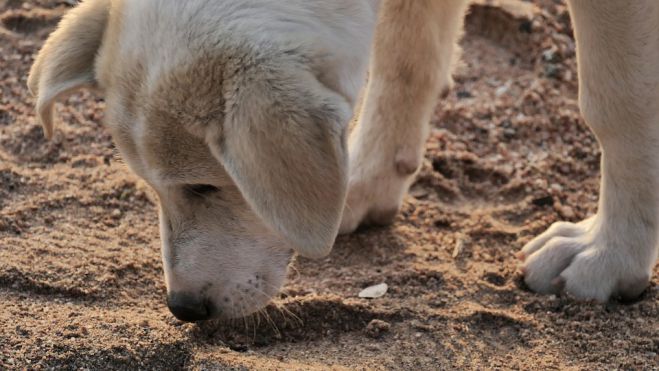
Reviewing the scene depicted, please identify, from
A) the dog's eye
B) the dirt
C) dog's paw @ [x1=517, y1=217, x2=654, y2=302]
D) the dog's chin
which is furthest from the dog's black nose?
dog's paw @ [x1=517, y1=217, x2=654, y2=302]

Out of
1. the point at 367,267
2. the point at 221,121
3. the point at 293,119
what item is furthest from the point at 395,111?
the point at 293,119

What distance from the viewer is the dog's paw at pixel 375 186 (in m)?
4.29

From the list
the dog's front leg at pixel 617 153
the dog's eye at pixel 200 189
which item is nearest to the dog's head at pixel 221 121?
the dog's eye at pixel 200 189

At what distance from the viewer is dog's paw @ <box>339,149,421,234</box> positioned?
4.29m

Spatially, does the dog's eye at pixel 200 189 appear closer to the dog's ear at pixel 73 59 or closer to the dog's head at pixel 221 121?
the dog's head at pixel 221 121

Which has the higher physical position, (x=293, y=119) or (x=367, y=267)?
(x=293, y=119)

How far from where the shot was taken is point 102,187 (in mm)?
4488

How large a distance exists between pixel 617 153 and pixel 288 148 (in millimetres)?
1502

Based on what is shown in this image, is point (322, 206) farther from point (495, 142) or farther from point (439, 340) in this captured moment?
point (495, 142)

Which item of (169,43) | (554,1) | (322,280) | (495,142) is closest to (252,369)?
(322,280)

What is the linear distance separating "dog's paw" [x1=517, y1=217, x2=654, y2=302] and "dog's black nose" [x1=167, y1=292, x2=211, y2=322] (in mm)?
1250

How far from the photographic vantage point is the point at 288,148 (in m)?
2.88

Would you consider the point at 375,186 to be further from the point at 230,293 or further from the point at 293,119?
the point at 293,119

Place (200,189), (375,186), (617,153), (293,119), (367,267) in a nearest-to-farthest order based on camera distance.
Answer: (293,119), (200,189), (617,153), (367,267), (375,186)
